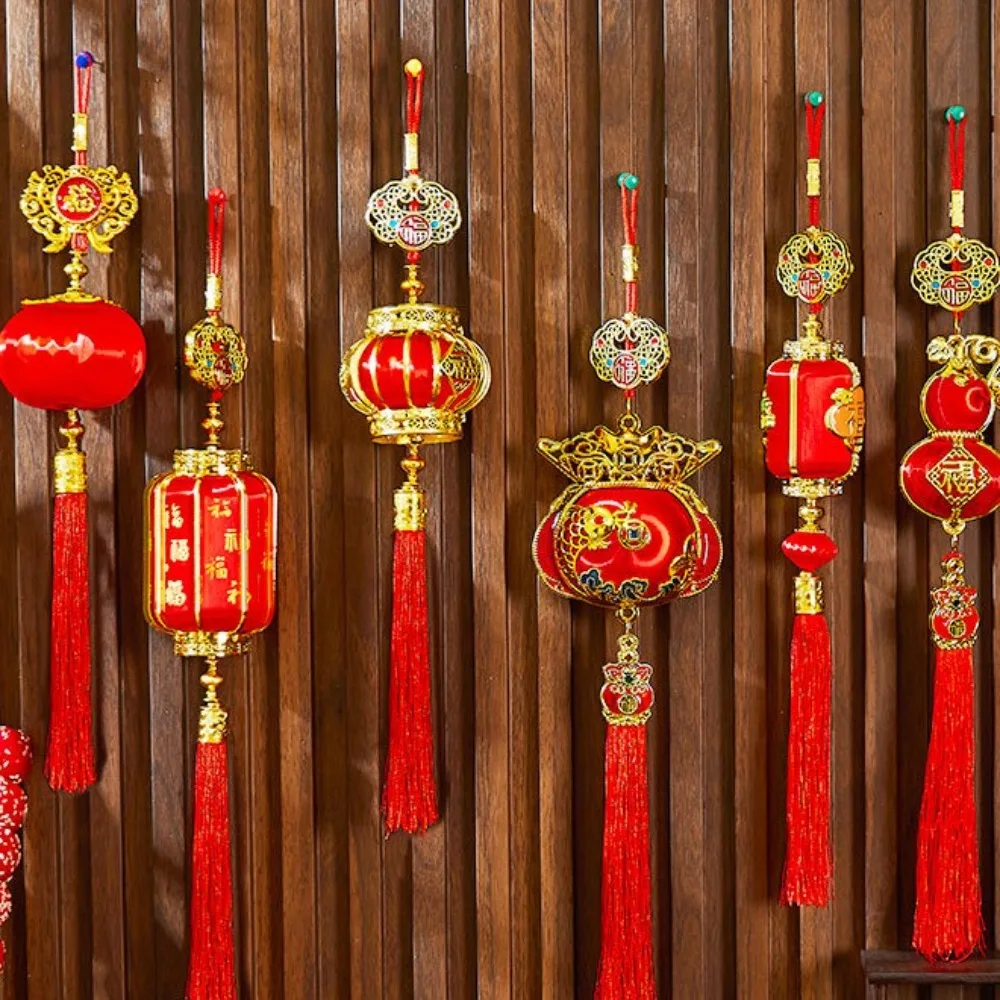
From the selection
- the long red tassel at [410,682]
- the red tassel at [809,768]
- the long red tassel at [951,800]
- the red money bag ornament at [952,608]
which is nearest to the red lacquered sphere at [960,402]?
the red money bag ornament at [952,608]

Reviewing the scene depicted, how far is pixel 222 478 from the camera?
4.92 ft

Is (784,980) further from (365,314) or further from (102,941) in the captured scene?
(365,314)

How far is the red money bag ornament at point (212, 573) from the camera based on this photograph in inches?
58.3

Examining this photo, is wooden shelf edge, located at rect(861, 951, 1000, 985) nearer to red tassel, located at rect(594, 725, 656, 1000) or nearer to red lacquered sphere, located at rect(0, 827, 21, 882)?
red tassel, located at rect(594, 725, 656, 1000)

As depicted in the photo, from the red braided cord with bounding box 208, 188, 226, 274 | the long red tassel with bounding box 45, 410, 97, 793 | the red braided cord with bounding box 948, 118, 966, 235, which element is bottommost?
the long red tassel with bounding box 45, 410, 97, 793

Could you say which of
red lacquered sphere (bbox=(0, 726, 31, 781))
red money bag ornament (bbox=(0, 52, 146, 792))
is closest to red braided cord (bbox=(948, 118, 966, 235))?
red money bag ornament (bbox=(0, 52, 146, 792))

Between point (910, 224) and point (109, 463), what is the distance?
947 millimetres

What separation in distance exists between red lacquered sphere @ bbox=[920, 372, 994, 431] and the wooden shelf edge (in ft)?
1.94

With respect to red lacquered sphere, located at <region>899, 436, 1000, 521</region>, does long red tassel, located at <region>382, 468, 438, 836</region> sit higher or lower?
A: lower

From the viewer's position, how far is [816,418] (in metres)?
1.49

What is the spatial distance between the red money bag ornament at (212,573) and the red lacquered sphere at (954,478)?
711 mm

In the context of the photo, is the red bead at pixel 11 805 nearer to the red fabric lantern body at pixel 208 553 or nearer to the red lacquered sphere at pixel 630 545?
the red fabric lantern body at pixel 208 553

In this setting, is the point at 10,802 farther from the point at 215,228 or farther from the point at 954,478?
the point at 954,478

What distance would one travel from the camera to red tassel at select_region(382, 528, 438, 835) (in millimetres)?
1527
